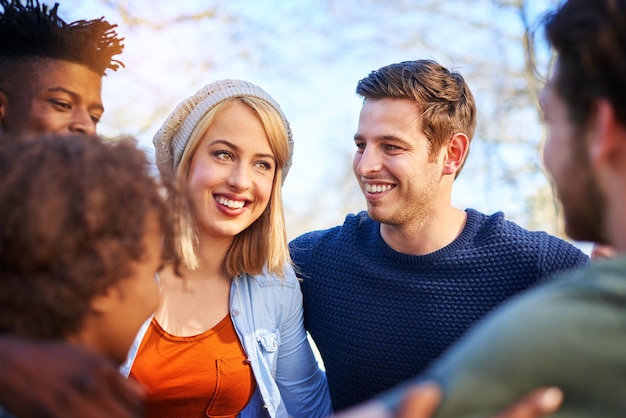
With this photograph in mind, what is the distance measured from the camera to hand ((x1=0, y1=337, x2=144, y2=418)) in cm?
100

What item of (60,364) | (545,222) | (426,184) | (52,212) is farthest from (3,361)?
(545,222)

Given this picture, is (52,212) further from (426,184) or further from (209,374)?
(426,184)

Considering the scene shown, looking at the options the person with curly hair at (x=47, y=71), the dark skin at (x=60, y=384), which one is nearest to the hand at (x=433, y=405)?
the dark skin at (x=60, y=384)

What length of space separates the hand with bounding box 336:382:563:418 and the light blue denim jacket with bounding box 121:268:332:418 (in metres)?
1.48

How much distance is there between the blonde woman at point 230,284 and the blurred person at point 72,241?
1161 millimetres

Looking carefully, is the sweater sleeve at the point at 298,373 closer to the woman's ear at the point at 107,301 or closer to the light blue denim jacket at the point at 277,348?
the light blue denim jacket at the point at 277,348

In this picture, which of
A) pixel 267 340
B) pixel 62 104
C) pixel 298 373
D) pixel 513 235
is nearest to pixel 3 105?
pixel 62 104

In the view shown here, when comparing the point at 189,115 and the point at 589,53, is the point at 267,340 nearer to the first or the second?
the point at 189,115

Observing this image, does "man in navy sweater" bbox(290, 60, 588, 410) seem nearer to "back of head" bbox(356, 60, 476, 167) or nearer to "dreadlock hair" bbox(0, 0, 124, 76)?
"back of head" bbox(356, 60, 476, 167)

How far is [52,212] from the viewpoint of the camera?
3.59 feet

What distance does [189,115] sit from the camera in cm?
267

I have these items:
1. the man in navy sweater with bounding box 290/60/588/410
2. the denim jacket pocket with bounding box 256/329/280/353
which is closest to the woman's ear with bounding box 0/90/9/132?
the denim jacket pocket with bounding box 256/329/280/353

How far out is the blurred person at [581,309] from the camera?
1.02 metres

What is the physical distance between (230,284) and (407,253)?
0.80 meters
